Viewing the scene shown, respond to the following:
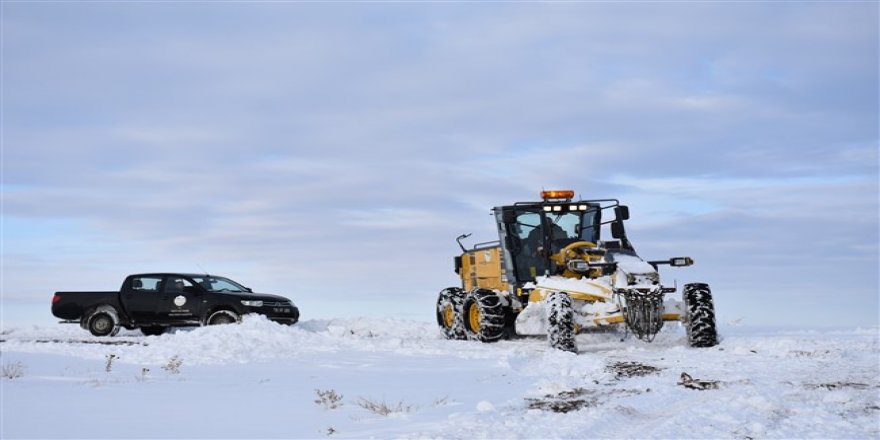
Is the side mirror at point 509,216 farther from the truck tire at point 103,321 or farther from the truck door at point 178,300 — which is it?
the truck tire at point 103,321

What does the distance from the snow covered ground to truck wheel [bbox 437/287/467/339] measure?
321 cm

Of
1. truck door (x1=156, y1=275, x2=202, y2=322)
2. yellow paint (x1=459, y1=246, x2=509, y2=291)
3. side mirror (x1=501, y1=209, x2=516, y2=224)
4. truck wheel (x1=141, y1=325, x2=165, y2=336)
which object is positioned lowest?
truck wheel (x1=141, y1=325, x2=165, y2=336)

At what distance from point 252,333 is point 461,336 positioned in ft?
16.5

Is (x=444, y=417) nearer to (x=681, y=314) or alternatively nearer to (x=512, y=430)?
(x=512, y=430)

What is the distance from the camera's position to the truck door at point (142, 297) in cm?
2147

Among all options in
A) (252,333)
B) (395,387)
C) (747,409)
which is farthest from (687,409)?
(252,333)

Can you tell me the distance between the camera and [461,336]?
63.8 feet

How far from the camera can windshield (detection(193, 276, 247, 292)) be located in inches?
835

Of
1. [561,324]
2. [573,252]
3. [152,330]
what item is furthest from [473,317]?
[152,330]

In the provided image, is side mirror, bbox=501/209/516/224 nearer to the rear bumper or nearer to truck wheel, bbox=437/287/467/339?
truck wheel, bbox=437/287/467/339

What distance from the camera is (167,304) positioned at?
21250 millimetres

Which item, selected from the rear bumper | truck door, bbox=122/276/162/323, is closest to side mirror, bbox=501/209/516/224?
the rear bumper

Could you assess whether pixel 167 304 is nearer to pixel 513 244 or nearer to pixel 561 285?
pixel 513 244

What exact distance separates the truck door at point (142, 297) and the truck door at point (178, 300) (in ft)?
0.62
